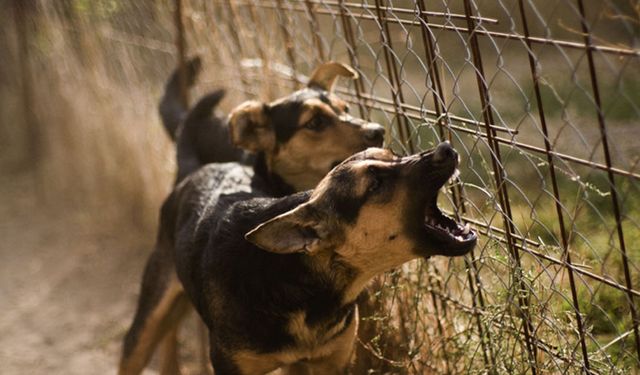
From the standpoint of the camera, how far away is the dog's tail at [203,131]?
19.1 ft

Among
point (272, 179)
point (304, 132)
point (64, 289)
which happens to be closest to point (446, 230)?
point (304, 132)

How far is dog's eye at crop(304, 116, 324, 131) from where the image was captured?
511 centimetres

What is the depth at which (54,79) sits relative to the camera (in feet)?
31.0

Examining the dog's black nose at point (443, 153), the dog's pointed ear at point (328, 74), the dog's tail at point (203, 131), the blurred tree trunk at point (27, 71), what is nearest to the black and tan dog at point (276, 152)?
the dog's pointed ear at point (328, 74)

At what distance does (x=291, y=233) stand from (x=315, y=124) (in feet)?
4.61

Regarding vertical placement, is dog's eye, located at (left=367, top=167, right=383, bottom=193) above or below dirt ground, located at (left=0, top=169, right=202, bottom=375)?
above

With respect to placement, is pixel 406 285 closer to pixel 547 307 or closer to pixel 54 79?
pixel 547 307

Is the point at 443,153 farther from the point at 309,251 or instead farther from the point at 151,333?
the point at 151,333

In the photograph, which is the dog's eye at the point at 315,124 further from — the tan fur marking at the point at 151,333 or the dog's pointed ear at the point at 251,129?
the tan fur marking at the point at 151,333

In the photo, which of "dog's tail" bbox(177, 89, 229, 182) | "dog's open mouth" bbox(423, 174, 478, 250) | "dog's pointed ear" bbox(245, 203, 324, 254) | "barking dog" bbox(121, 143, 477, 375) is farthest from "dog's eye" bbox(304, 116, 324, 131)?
"dog's open mouth" bbox(423, 174, 478, 250)

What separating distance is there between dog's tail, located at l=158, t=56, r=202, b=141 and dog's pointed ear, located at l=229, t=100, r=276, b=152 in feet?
3.71

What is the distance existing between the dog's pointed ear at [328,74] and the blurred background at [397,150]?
0.52 feet

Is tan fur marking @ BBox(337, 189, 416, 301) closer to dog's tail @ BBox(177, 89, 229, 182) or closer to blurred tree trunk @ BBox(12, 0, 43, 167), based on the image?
dog's tail @ BBox(177, 89, 229, 182)

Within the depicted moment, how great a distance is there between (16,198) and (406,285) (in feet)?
20.3
